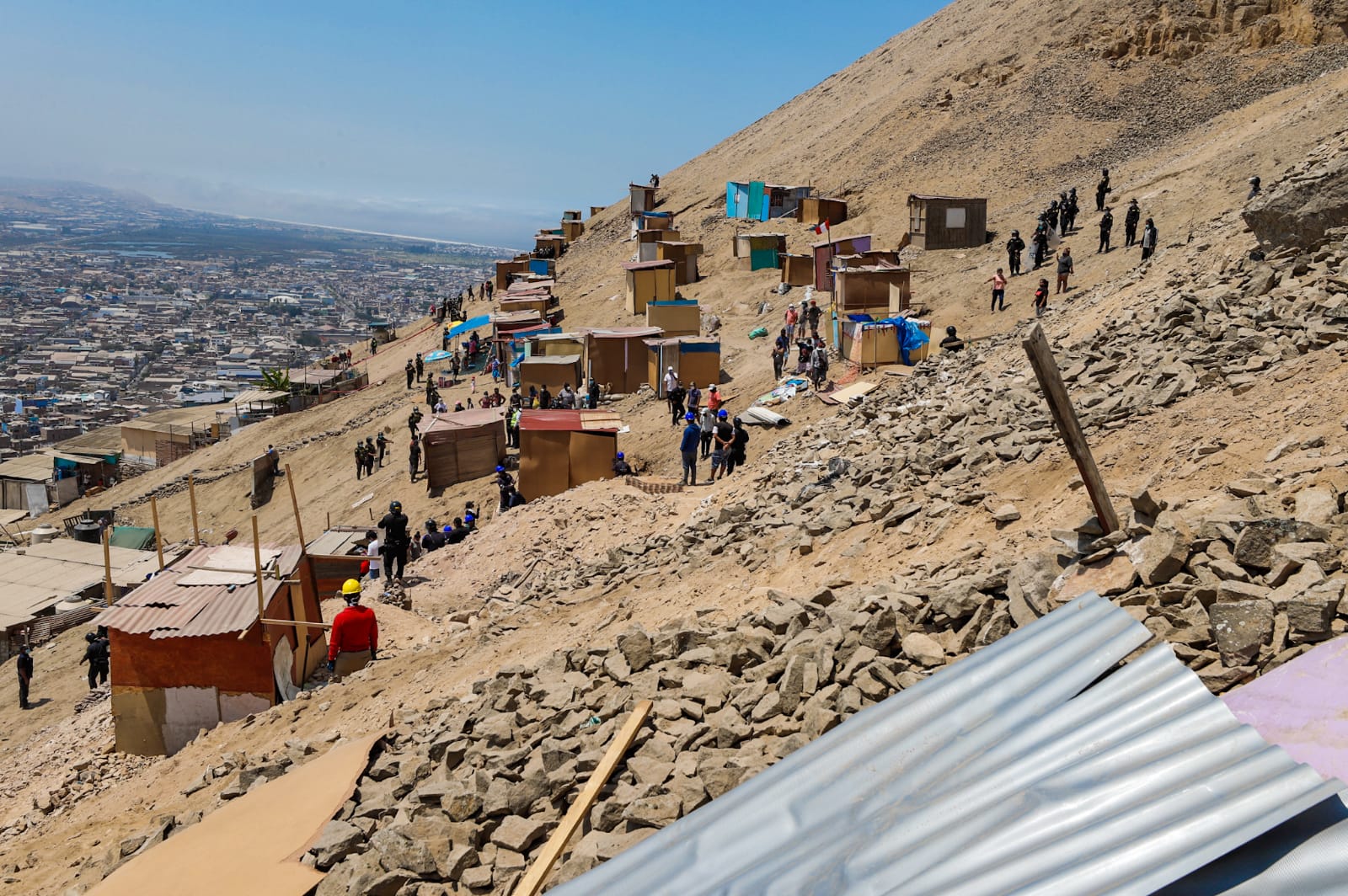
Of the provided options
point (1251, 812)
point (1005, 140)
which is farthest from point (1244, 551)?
point (1005, 140)

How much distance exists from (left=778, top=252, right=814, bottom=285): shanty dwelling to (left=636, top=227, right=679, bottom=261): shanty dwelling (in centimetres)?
890

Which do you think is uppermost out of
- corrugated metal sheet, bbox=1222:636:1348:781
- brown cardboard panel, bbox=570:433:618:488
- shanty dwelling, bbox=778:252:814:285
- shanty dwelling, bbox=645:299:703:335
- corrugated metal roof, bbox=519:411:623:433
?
shanty dwelling, bbox=778:252:814:285

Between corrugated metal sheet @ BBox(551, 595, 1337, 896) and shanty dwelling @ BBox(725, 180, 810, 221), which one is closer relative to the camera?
corrugated metal sheet @ BBox(551, 595, 1337, 896)

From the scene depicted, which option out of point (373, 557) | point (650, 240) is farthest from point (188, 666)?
point (650, 240)

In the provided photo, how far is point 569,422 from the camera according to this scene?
59.4 ft

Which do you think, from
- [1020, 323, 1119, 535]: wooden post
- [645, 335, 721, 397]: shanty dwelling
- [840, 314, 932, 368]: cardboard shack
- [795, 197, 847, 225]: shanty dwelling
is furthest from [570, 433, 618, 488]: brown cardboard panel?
[795, 197, 847, 225]: shanty dwelling

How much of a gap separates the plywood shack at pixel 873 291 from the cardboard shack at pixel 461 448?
28.3 feet

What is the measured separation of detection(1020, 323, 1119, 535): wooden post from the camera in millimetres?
5324

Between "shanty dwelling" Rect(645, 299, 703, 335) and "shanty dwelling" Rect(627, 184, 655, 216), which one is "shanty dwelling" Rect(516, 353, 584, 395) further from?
"shanty dwelling" Rect(627, 184, 655, 216)

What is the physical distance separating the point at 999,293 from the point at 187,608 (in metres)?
18.6

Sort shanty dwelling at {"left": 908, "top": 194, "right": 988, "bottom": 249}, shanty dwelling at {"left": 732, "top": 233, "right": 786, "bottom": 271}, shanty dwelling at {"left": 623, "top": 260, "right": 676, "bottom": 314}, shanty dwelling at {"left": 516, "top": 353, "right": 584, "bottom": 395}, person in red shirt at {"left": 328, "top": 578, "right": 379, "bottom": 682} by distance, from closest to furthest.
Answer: person in red shirt at {"left": 328, "top": 578, "right": 379, "bottom": 682} < shanty dwelling at {"left": 516, "top": 353, "right": 584, "bottom": 395} < shanty dwelling at {"left": 908, "top": 194, "right": 988, "bottom": 249} < shanty dwelling at {"left": 623, "top": 260, "right": 676, "bottom": 314} < shanty dwelling at {"left": 732, "top": 233, "right": 786, "bottom": 271}

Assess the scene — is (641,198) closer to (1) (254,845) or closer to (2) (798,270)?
(2) (798,270)

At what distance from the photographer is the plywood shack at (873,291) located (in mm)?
23891

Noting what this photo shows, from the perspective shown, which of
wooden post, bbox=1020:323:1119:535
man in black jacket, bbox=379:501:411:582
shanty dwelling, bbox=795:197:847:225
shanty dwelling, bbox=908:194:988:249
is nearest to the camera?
wooden post, bbox=1020:323:1119:535
